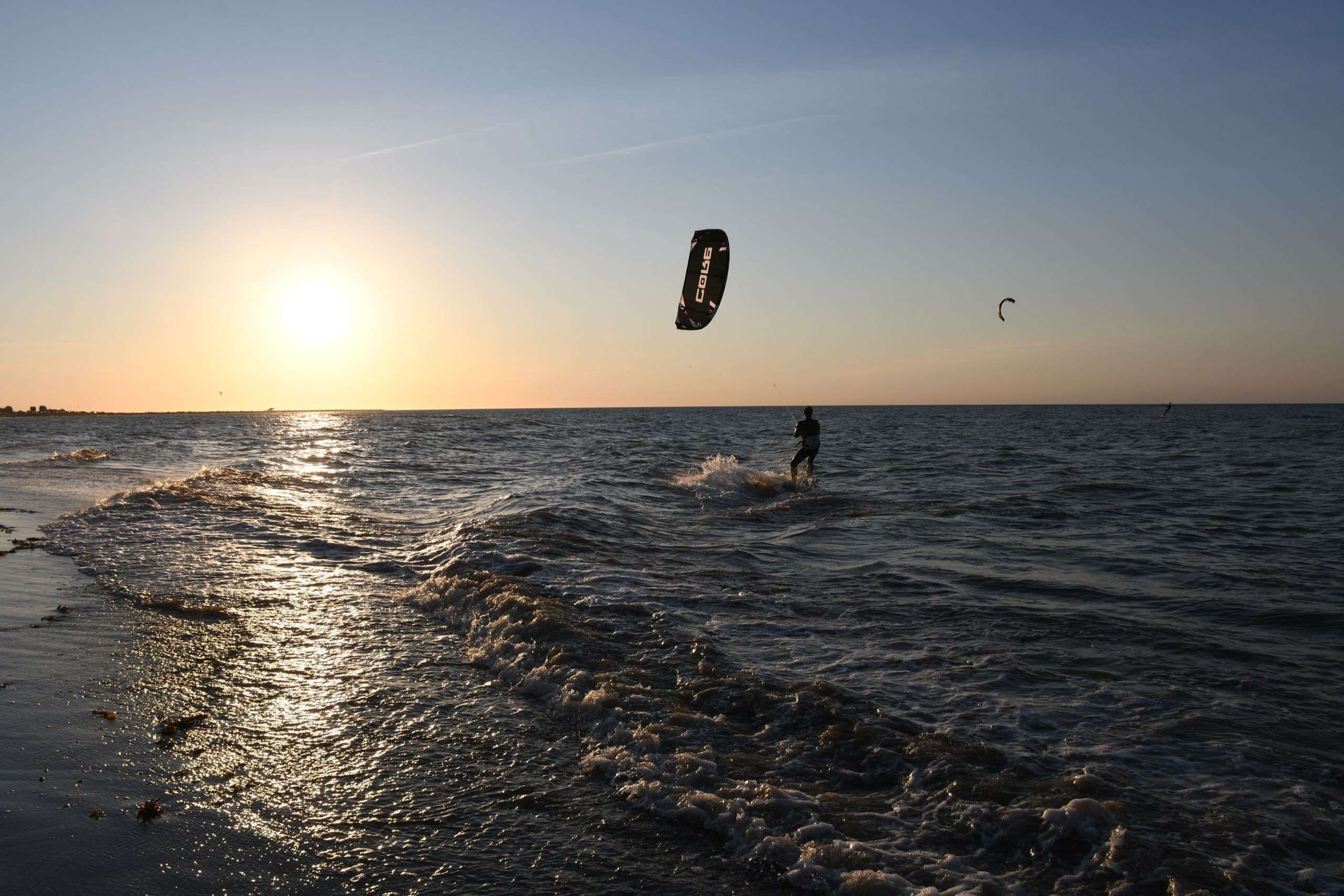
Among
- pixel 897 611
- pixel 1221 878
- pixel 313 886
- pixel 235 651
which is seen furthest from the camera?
pixel 897 611

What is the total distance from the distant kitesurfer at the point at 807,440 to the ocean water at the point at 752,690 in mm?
6709

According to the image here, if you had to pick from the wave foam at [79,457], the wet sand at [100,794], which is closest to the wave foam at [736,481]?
the wet sand at [100,794]

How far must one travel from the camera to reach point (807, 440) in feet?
81.3

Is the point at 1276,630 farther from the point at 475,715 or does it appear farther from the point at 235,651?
the point at 235,651

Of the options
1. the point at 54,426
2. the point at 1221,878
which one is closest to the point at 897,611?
the point at 1221,878

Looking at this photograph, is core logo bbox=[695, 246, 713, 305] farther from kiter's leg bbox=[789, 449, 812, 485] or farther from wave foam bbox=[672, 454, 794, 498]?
kiter's leg bbox=[789, 449, 812, 485]

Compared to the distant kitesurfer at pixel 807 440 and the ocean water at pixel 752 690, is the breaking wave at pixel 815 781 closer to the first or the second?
the ocean water at pixel 752 690

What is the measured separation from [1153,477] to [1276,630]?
18971mm

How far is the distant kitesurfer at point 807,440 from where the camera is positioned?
80.3 ft

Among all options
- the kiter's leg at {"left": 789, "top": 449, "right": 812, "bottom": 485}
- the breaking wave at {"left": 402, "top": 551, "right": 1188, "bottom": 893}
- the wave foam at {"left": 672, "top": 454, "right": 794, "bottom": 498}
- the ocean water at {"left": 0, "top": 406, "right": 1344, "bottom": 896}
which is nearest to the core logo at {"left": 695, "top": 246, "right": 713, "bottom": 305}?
the ocean water at {"left": 0, "top": 406, "right": 1344, "bottom": 896}

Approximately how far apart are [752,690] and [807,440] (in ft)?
60.6

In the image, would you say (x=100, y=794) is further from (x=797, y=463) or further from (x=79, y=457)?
(x=79, y=457)

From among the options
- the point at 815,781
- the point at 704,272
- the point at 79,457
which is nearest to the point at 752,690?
the point at 815,781

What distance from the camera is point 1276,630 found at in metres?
8.93
